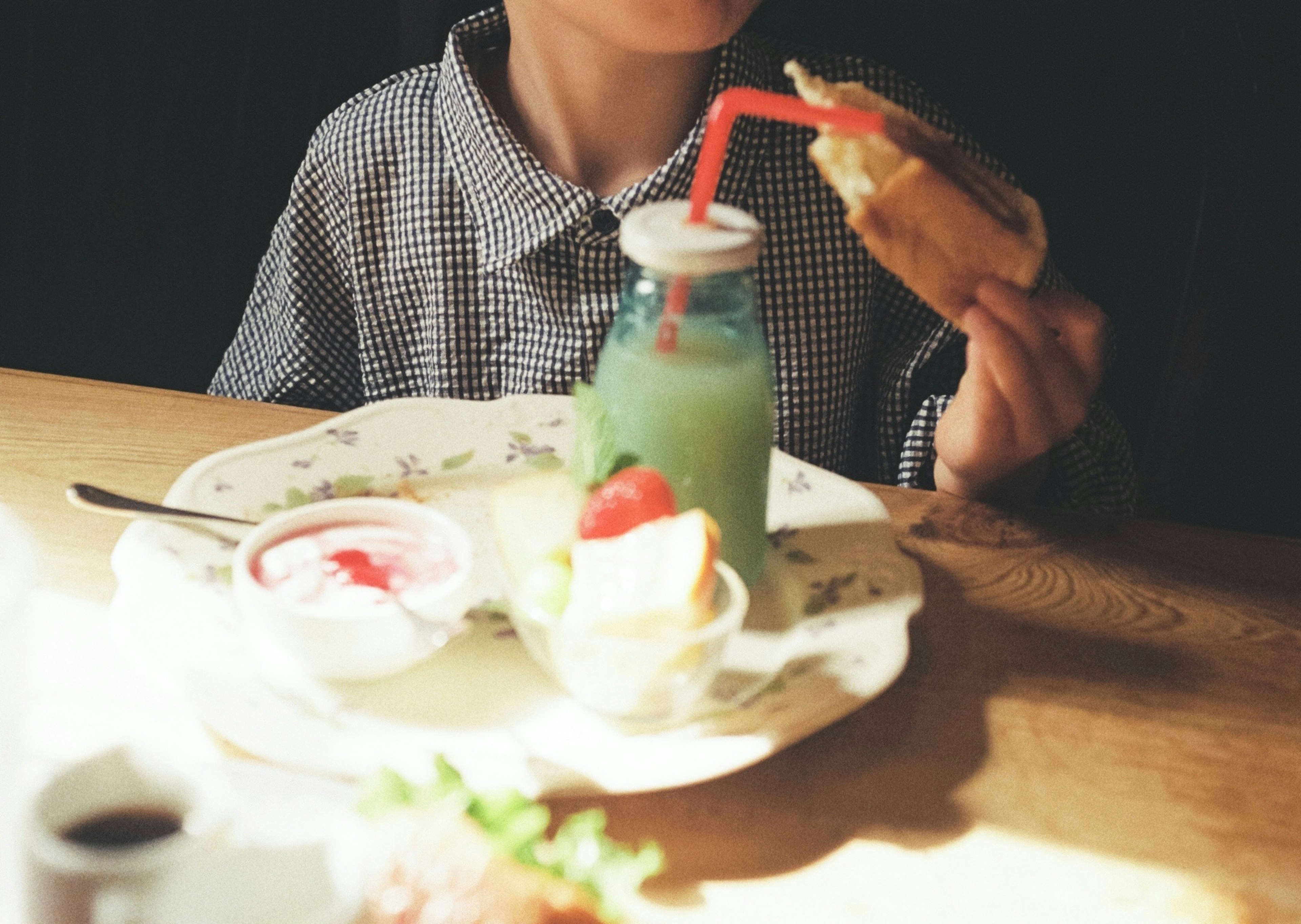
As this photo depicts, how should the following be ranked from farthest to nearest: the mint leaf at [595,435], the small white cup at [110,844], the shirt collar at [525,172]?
the shirt collar at [525,172], the mint leaf at [595,435], the small white cup at [110,844]

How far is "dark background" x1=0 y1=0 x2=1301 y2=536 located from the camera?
Answer: 1.62 meters

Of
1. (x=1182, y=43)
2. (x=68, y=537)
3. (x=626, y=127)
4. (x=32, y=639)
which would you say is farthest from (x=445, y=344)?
(x=1182, y=43)

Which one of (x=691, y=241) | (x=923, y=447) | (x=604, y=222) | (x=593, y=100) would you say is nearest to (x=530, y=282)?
(x=604, y=222)

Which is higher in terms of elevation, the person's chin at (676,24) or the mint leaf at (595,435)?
the person's chin at (676,24)

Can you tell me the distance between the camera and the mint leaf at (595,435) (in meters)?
0.90

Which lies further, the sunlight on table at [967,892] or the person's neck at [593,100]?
the person's neck at [593,100]

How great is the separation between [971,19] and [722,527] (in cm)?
112

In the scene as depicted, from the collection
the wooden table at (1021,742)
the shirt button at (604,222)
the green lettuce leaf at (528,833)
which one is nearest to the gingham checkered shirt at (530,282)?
the shirt button at (604,222)

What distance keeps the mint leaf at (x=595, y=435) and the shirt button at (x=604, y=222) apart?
0.51 meters

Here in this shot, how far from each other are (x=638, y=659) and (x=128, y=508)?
51 centimetres

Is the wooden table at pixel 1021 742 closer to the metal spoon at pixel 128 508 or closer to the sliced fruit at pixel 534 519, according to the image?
the metal spoon at pixel 128 508

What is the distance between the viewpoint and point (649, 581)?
2.47 feet

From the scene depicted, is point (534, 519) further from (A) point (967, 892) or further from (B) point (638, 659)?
(A) point (967, 892)

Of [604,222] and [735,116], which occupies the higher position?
[735,116]
